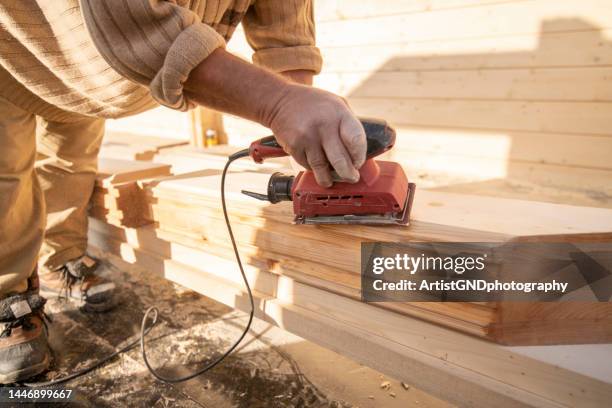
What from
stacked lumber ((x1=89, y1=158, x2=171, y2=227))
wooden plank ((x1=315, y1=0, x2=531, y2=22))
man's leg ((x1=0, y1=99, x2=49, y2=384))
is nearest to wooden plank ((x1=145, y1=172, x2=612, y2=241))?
stacked lumber ((x1=89, y1=158, x2=171, y2=227))

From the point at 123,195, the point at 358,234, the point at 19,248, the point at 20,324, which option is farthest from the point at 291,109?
the point at 20,324

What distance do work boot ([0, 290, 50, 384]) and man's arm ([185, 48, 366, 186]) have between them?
124cm

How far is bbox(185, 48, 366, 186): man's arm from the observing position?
3.34ft

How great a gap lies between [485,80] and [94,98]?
112 inches

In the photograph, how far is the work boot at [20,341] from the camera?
67.2 inches

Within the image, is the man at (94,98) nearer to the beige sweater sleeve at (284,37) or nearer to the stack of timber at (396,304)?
the beige sweater sleeve at (284,37)

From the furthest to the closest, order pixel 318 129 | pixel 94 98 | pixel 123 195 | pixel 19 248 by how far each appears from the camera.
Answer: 1. pixel 123 195
2. pixel 19 248
3. pixel 94 98
4. pixel 318 129

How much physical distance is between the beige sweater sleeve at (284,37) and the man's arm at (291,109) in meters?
0.62

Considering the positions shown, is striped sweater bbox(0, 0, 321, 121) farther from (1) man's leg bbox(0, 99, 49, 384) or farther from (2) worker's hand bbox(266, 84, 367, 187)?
(2) worker's hand bbox(266, 84, 367, 187)

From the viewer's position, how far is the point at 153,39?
3.41 feet

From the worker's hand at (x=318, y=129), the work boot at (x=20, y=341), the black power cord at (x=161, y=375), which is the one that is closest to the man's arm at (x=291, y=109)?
the worker's hand at (x=318, y=129)

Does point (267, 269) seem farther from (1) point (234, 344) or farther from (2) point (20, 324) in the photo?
(2) point (20, 324)

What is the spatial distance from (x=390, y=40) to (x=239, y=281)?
110 inches

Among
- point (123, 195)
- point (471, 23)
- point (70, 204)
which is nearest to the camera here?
point (123, 195)
